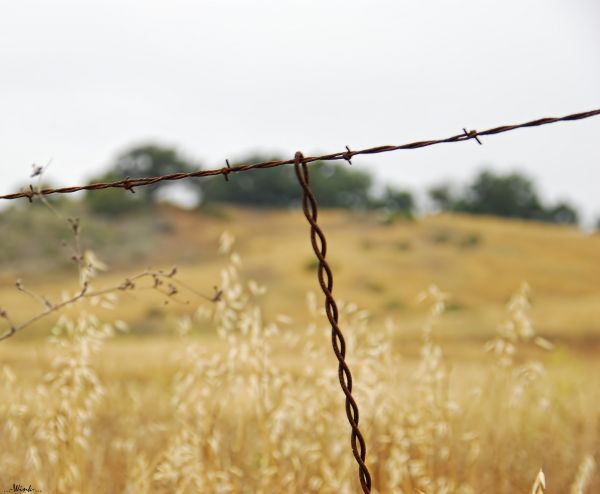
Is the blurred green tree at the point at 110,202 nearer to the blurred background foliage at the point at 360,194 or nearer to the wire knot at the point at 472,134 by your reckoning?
the blurred background foliage at the point at 360,194

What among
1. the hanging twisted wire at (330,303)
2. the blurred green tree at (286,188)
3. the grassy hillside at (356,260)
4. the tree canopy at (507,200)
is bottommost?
the hanging twisted wire at (330,303)

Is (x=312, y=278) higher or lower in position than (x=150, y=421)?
higher

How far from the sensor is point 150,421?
14.6ft

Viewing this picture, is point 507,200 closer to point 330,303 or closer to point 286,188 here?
point 286,188

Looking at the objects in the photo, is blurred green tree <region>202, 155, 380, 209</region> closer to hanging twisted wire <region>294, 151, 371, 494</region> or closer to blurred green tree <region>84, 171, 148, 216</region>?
blurred green tree <region>84, 171, 148, 216</region>

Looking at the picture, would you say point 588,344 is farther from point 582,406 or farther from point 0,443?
point 0,443

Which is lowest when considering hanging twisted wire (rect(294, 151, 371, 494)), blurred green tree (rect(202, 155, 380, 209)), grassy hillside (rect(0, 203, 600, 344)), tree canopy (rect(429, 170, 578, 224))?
hanging twisted wire (rect(294, 151, 371, 494))

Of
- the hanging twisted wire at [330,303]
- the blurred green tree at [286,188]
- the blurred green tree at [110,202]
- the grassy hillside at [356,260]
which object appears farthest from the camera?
the blurred green tree at [286,188]

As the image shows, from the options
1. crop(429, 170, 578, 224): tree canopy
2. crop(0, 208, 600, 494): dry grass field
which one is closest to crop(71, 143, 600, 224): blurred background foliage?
crop(429, 170, 578, 224): tree canopy

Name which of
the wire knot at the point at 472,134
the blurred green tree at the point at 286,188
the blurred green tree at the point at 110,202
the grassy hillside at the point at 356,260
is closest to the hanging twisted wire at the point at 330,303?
the wire knot at the point at 472,134

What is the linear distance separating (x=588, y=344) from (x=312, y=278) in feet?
54.1

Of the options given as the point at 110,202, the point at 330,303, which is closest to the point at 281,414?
the point at 330,303

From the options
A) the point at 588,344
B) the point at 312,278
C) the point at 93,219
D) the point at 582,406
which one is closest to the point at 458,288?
the point at 312,278

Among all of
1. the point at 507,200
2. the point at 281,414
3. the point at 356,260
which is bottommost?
the point at 281,414
